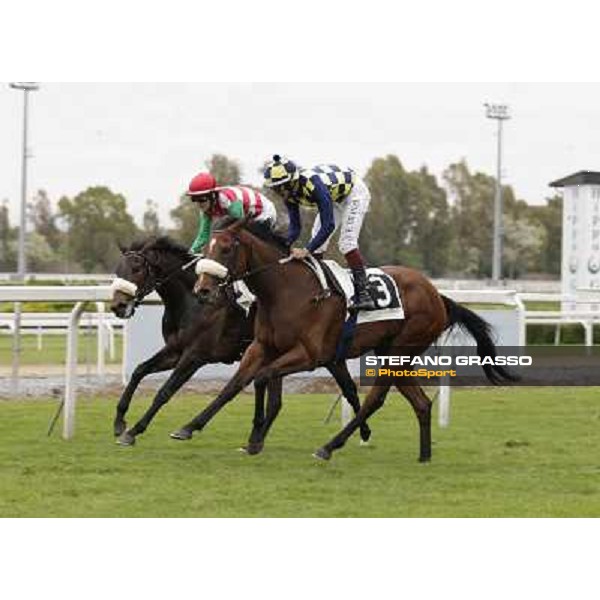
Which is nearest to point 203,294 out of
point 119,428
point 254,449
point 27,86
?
point 254,449

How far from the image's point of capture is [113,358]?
608 inches

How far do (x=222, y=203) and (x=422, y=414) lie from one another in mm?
1730

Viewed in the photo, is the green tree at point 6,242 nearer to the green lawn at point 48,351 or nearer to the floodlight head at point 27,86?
the floodlight head at point 27,86

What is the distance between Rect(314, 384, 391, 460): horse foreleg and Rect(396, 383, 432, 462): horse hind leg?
0.14 m

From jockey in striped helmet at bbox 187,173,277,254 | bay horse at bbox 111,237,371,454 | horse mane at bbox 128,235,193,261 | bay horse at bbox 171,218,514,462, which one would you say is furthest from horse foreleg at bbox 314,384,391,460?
horse mane at bbox 128,235,193,261

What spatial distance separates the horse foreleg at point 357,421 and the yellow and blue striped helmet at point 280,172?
51.3 inches

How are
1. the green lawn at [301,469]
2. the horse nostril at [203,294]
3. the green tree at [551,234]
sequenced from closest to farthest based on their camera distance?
the green lawn at [301,469] < the horse nostril at [203,294] < the green tree at [551,234]

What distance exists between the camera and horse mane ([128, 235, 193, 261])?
298 inches

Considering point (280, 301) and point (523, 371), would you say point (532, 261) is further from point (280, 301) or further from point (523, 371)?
point (280, 301)

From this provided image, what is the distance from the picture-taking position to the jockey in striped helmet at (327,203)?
6.77 metres

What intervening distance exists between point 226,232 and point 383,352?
129cm

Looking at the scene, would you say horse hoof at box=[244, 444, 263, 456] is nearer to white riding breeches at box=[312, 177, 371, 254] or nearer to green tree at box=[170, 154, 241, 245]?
white riding breeches at box=[312, 177, 371, 254]

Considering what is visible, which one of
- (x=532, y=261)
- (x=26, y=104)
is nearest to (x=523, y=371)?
(x=26, y=104)

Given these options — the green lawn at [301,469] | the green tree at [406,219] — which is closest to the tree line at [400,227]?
the green tree at [406,219]
